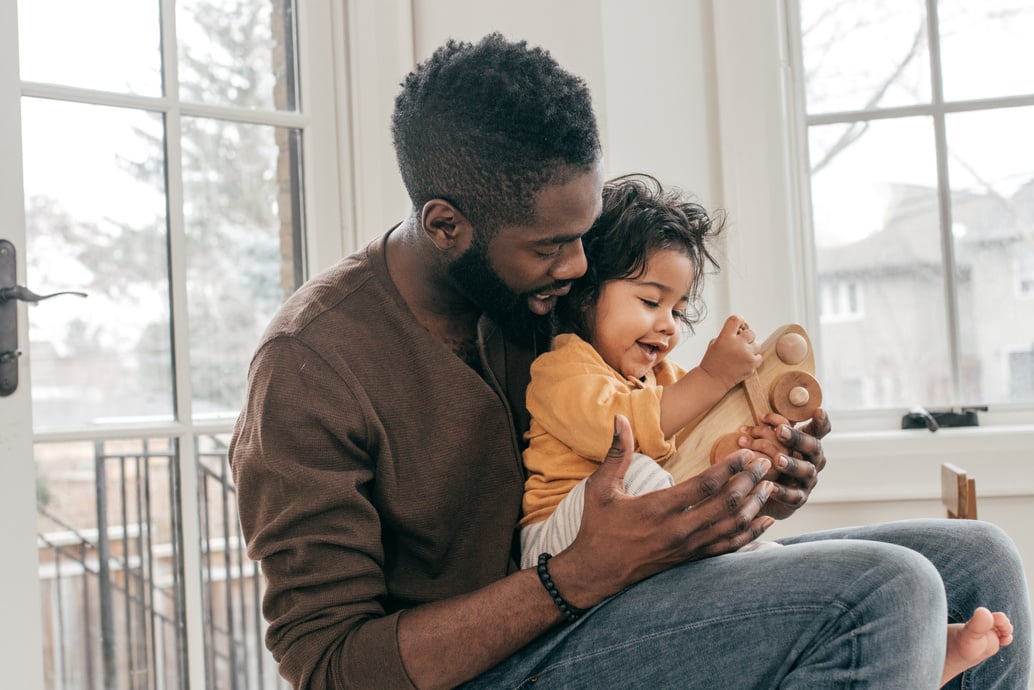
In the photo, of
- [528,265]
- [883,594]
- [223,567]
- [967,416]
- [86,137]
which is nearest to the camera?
[883,594]

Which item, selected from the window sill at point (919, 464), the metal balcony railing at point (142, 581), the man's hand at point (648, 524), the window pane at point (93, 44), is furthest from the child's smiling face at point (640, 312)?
the window pane at point (93, 44)

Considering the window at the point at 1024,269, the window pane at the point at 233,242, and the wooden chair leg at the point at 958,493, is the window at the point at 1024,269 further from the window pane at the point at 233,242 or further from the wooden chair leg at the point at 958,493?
the window pane at the point at 233,242

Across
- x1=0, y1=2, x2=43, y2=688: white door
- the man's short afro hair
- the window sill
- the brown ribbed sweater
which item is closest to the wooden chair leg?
the window sill

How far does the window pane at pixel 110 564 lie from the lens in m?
1.67

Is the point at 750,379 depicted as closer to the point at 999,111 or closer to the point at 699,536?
the point at 699,536

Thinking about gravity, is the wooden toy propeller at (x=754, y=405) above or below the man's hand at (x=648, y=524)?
above

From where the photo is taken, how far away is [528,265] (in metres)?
1.22

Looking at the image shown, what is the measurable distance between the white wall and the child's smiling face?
0.62 metres

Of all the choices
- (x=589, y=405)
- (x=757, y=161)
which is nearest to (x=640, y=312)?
(x=589, y=405)

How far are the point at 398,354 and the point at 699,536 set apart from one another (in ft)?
1.41

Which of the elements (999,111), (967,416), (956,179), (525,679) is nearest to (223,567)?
(525,679)

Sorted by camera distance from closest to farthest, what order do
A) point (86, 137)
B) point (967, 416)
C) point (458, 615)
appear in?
1. point (458, 615)
2. point (86, 137)
3. point (967, 416)

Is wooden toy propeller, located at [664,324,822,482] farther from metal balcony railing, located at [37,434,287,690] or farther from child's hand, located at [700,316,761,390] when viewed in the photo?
metal balcony railing, located at [37,434,287,690]

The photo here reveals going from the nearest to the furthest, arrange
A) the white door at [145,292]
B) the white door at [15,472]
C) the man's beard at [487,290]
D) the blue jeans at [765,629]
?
the blue jeans at [765,629] < the man's beard at [487,290] < the white door at [15,472] < the white door at [145,292]
